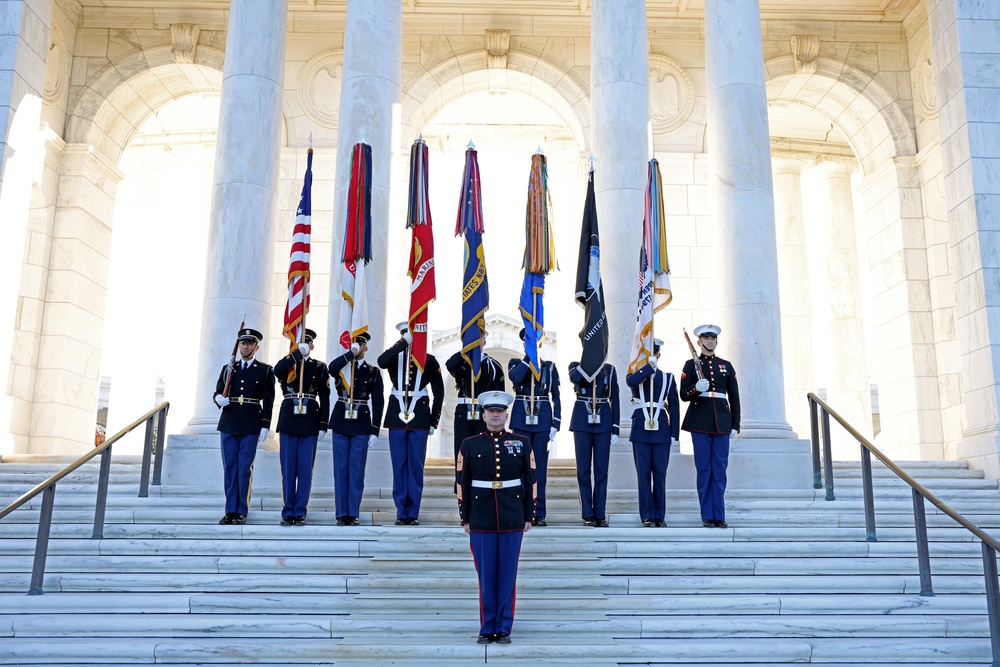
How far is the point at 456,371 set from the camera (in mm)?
10016

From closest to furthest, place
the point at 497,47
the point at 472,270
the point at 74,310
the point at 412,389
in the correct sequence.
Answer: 1. the point at 412,389
2. the point at 472,270
3. the point at 74,310
4. the point at 497,47

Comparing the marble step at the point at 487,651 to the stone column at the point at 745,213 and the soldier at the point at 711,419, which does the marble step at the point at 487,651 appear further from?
the stone column at the point at 745,213

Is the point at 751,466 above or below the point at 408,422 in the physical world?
below

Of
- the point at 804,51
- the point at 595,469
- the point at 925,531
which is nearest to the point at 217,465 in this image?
the point at 595,469

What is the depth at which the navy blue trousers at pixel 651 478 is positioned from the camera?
9648 mm

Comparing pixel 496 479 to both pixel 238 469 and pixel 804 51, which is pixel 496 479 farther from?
pixel 804 51

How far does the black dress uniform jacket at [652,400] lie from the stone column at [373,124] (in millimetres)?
3502

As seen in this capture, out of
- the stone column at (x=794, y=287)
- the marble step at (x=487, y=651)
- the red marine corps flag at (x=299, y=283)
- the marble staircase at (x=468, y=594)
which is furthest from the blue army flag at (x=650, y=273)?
the stone column at (x=794, y=287)

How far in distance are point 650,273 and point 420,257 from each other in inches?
103

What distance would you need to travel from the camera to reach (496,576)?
22.5 ft

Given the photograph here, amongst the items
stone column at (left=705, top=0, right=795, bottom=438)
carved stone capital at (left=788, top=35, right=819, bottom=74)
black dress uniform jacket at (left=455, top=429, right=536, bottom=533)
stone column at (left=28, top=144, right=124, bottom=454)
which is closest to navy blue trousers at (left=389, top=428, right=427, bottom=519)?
black dress uniform jacket at (left=455, top=429, right=536, bottom=533)

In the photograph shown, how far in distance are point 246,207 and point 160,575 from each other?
6.09 meters

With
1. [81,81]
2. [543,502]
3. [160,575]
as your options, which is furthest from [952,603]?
[81,81]

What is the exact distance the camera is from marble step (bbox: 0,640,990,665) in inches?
255
